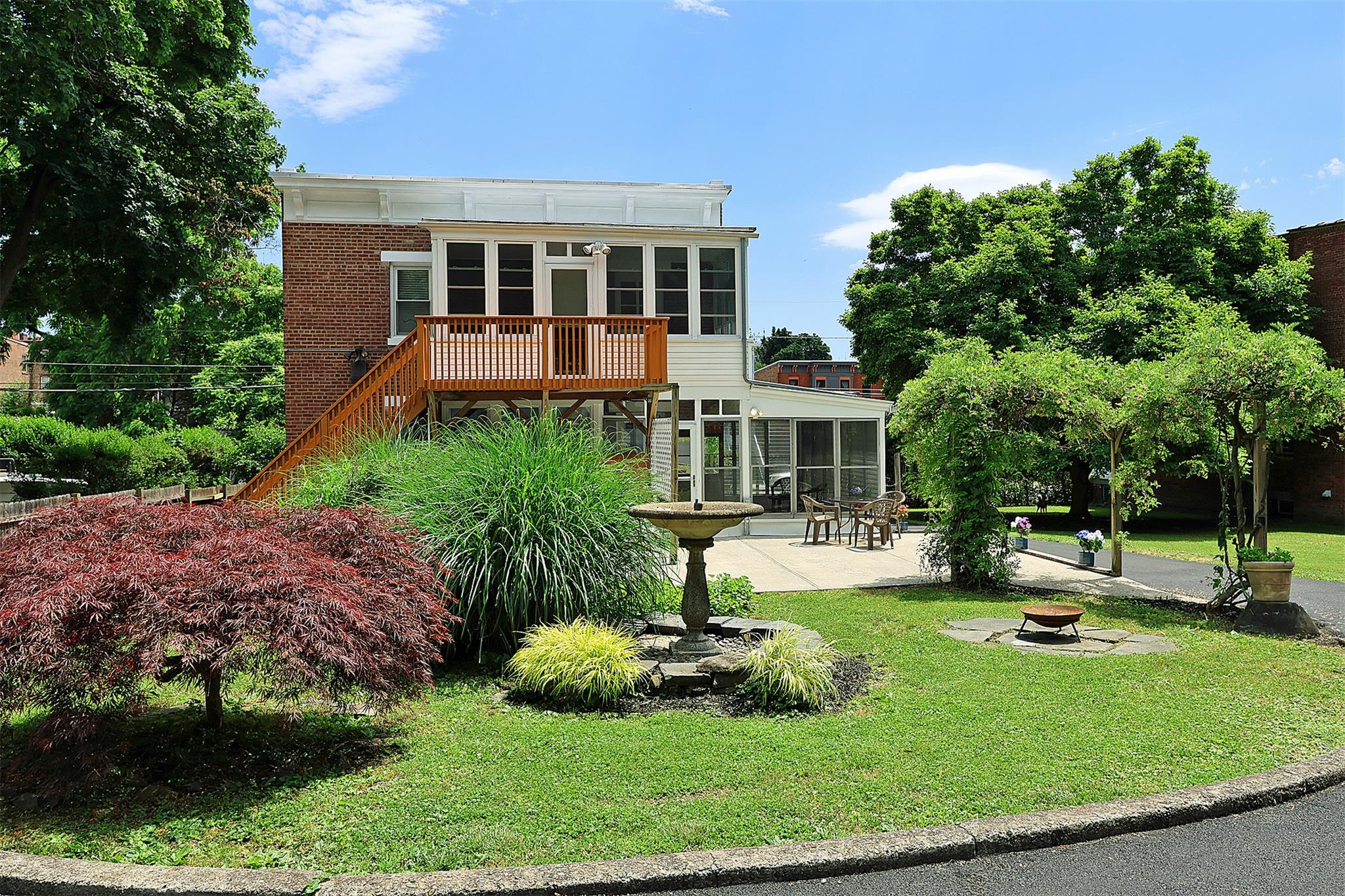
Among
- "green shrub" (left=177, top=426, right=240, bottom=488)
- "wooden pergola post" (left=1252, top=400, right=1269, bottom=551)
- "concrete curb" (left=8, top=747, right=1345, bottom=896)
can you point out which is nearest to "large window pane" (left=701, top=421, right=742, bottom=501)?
"wooden pergola post" (left=1252, top=400, right=1269, bottom=551)

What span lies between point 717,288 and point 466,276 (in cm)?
514

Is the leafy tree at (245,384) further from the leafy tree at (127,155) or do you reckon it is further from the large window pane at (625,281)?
the large window pane at (625,281)

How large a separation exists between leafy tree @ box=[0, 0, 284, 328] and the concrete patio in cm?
1225

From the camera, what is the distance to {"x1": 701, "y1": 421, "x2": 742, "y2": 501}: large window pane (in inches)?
746

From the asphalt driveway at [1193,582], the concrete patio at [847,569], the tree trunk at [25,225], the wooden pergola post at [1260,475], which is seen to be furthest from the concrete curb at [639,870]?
the tree trunk at [25,225]

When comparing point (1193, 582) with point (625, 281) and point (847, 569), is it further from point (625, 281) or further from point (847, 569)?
point (625, 281)

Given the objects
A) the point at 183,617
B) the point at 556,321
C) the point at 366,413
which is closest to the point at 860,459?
the point at 556,321

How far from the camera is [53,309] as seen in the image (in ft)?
68.0

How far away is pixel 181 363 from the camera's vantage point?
39.8 metres

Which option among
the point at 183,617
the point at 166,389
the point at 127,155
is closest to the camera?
the point at 183,617

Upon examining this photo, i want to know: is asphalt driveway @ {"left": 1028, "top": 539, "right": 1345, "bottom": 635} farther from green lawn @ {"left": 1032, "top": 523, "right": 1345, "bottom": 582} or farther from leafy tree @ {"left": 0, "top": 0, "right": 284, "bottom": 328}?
leafy tree @ {"left": 0, "top": 0, "right": 284, "bottom": 328}

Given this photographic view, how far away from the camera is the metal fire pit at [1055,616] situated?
26.8 feet

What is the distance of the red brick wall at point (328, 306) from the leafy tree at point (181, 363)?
54.5 feet

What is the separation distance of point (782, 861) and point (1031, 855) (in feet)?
3.77
